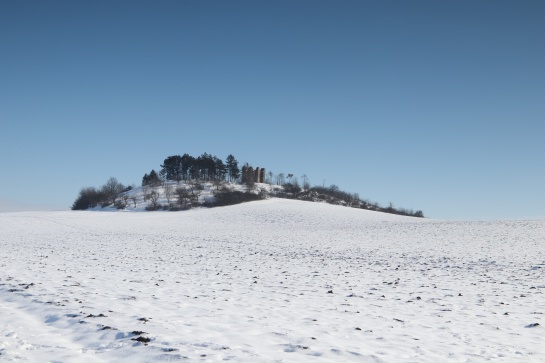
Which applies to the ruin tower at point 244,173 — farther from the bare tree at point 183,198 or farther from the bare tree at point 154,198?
the bare tree at point 154,198

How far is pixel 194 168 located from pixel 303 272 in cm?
14275

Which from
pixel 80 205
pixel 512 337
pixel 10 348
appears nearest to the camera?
pixel 10 348

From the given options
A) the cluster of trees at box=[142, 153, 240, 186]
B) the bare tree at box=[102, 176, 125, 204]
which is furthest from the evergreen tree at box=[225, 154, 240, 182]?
the bare tree at box=[102, 176, 125, 204]

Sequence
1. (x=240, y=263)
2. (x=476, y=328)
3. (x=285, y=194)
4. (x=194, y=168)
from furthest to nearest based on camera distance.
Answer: (x=194, y=168)
(x=285, y=194)
(x=240, y=263)
(x=476, y=328)

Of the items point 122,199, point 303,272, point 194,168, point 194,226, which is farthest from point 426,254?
point 194,168

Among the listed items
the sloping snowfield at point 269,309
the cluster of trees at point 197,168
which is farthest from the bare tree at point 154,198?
the sloping snowfield at point 269,309

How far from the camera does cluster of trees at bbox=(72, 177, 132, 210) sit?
117500 millimetres

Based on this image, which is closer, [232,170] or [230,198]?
[230,198]

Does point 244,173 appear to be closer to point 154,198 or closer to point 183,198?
point 183,198

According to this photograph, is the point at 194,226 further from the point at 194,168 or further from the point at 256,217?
the point at 194,168

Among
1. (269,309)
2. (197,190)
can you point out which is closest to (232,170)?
(197,190)

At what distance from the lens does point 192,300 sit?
1093cm

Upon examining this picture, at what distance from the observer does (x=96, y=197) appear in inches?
4754

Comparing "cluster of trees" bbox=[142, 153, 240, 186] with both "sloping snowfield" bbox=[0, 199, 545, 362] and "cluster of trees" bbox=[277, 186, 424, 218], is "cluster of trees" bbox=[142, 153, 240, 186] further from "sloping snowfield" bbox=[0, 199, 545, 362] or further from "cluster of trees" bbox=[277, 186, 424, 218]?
"sloping snowfield" bbox=[0, 199, 545, 362]
